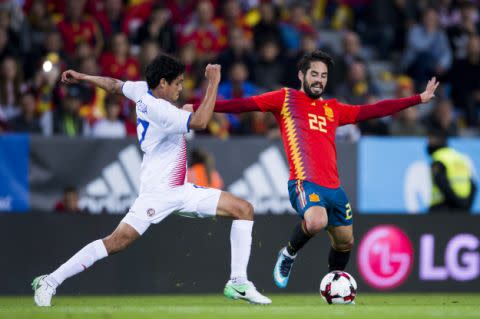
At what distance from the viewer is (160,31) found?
1730 centimetres

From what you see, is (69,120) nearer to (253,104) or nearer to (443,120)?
(253,104)

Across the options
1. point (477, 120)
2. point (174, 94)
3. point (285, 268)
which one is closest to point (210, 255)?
point (285, 268)

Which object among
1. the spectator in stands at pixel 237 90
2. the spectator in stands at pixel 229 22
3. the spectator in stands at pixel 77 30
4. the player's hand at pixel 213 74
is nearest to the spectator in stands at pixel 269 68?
the spectator in stands at pixel 237 90

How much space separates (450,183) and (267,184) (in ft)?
7.89

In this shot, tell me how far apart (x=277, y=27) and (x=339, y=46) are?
5.18 ft

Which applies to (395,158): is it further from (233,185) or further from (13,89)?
(13,89)

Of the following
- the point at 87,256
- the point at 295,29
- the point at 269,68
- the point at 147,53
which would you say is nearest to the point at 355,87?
the point at 269,68

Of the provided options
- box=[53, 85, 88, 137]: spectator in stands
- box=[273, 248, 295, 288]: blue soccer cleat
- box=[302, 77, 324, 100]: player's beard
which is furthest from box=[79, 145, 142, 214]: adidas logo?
box=[302, 77, 324, 100]: player's beard

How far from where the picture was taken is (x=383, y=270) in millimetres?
13961

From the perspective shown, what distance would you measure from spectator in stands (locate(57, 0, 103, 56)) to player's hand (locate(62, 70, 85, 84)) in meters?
6.51

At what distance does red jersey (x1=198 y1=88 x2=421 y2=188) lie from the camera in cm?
1075

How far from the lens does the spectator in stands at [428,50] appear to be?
61.6ft

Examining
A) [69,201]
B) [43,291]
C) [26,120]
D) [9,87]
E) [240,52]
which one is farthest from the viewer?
[240,52]

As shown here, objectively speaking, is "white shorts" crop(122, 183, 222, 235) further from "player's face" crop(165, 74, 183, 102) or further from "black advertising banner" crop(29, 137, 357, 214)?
"black advertising banner" crop(29, 137, 357, 214)
